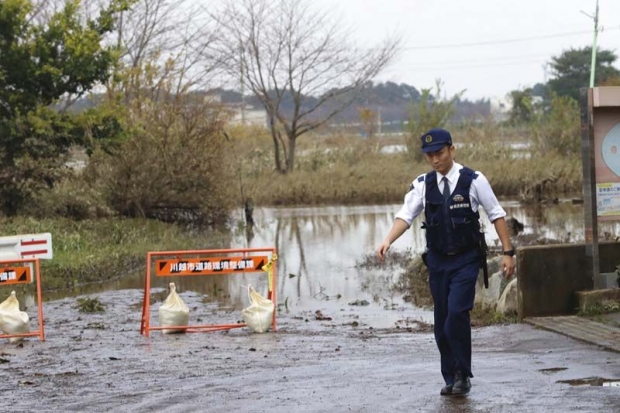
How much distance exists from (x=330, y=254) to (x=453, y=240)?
50.1ft

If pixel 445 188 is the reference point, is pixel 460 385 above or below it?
below

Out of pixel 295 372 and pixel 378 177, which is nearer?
pixel 295 372

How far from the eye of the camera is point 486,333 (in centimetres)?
1113

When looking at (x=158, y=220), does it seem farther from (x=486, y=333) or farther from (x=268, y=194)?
(x=486, y=333)

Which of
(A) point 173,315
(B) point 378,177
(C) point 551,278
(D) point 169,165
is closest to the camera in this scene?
(C) point 551,278

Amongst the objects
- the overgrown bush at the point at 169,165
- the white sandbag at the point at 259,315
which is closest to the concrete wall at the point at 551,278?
the white sandbag at the point at 259,315

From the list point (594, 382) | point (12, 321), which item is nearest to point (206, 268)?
point (12, 321)

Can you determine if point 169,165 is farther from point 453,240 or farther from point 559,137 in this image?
point 559,137

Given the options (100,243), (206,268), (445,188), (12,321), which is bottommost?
(12,321)

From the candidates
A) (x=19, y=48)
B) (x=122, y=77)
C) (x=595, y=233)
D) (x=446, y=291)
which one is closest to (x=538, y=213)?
(x=122, y=77)

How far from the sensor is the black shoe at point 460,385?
7582 mm

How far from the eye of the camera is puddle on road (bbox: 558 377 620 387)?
7752 millimetres

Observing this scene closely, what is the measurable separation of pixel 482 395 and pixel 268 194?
32287 millimetres

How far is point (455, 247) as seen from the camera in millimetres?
7578
